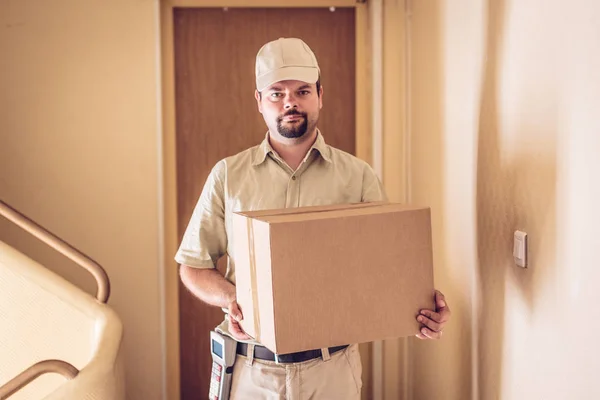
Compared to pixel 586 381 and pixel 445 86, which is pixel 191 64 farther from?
pixel 586 381

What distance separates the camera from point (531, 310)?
142cm

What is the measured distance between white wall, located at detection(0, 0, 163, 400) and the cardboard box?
56.1 inches

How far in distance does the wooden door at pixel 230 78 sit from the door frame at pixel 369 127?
34mm

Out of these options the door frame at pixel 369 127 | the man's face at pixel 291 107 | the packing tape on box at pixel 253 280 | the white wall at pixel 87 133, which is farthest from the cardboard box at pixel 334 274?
the white wall at pixel 87 133

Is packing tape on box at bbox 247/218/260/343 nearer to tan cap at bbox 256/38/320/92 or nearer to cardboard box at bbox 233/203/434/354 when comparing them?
cardboard box at bbox 233/203/434/354

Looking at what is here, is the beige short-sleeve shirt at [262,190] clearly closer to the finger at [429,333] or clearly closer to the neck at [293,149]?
the neck at [293,149]

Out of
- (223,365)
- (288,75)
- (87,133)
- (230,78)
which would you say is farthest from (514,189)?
(87,133)

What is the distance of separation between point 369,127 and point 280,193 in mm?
1161

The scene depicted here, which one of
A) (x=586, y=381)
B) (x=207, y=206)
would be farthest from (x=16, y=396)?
(x=586, y=381)

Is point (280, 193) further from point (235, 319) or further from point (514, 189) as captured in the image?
point (514, 189)

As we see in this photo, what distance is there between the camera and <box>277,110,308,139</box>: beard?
1.64 m

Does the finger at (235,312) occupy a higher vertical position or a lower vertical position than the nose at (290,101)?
lower

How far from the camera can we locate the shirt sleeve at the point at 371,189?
1.72 m

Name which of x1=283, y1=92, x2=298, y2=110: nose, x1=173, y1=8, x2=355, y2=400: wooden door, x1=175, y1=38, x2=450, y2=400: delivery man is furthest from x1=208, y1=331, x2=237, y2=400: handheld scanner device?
x1=173, y1=8, x2=355, y2=400: wooden door
